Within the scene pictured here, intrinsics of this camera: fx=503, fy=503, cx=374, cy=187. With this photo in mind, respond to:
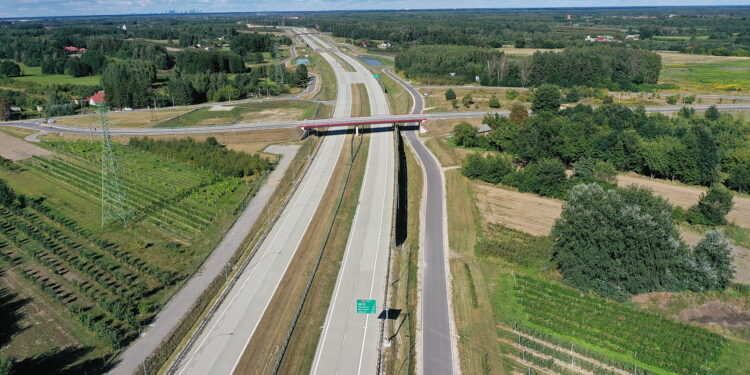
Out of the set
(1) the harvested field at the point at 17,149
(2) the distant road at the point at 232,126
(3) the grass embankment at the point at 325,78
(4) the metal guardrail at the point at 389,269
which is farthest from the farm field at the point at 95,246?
(3) the grass embankment at the point at 325,78

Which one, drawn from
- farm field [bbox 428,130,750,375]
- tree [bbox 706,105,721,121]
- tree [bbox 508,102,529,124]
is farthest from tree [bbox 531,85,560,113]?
farm field [bbox 428,130,750,375]

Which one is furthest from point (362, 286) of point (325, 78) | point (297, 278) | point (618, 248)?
point (325, 78)

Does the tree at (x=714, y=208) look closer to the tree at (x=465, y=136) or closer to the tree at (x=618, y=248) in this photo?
the tree at (x=618, y=248)

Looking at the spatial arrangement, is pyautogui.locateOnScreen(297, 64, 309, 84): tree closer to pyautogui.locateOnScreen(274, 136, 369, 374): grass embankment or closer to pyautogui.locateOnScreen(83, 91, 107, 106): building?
pyautogui.locateOnScreen(83, 91, 107, 106): building

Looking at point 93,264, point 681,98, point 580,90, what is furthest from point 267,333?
point 681,98

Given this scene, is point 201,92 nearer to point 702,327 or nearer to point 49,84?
point 49,84
